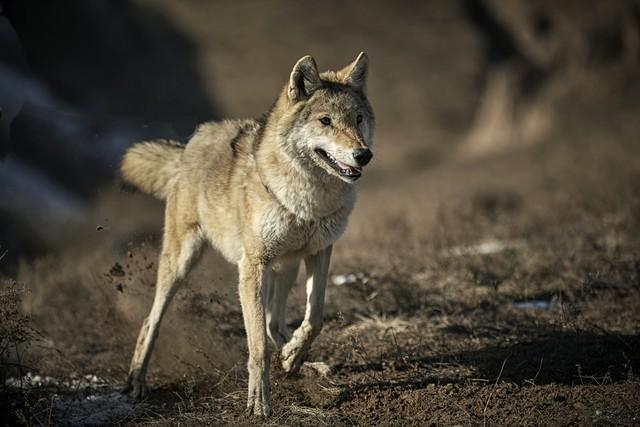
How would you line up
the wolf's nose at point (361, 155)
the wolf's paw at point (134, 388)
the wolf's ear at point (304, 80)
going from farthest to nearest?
the wolf's paw at point (134, 388), the wolf's ear at point (304, 80), the wolf's nose at point (361, 155)

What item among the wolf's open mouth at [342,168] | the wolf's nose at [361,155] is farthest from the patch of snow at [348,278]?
the wolf's nose at [361,155]

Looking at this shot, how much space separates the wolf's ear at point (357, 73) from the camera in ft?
17.7

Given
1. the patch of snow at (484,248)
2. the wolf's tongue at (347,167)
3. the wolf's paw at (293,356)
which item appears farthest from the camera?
the patch of snow at (484,248)

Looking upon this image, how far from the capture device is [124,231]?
24.2 feet

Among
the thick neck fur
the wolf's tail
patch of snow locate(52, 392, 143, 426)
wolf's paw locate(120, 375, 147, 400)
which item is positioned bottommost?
patch of snow locate(52, 392, 143, 426)

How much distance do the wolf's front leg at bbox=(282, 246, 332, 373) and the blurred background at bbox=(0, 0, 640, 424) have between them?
0.53m

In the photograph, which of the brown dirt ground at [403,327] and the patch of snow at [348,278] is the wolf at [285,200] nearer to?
the brown dirt ground at [403,327]

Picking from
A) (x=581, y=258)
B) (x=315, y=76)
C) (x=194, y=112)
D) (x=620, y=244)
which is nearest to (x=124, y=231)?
(x=315, y=76)

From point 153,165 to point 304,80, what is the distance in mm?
1877

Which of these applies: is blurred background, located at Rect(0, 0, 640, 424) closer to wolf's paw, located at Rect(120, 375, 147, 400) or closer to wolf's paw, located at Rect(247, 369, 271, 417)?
wolf's paw, located at Rect(120, 375, 147, 400)

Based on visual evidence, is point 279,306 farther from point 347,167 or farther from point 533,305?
point 533,305

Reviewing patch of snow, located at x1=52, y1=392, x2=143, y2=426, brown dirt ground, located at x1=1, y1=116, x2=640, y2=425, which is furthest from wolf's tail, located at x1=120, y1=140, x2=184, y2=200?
patch of snow, located at x1=52, y1=392, x2=143, y2=426

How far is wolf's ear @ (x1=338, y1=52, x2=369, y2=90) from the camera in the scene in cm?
541

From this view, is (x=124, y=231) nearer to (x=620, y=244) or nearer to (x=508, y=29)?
(x=620, y=244)
